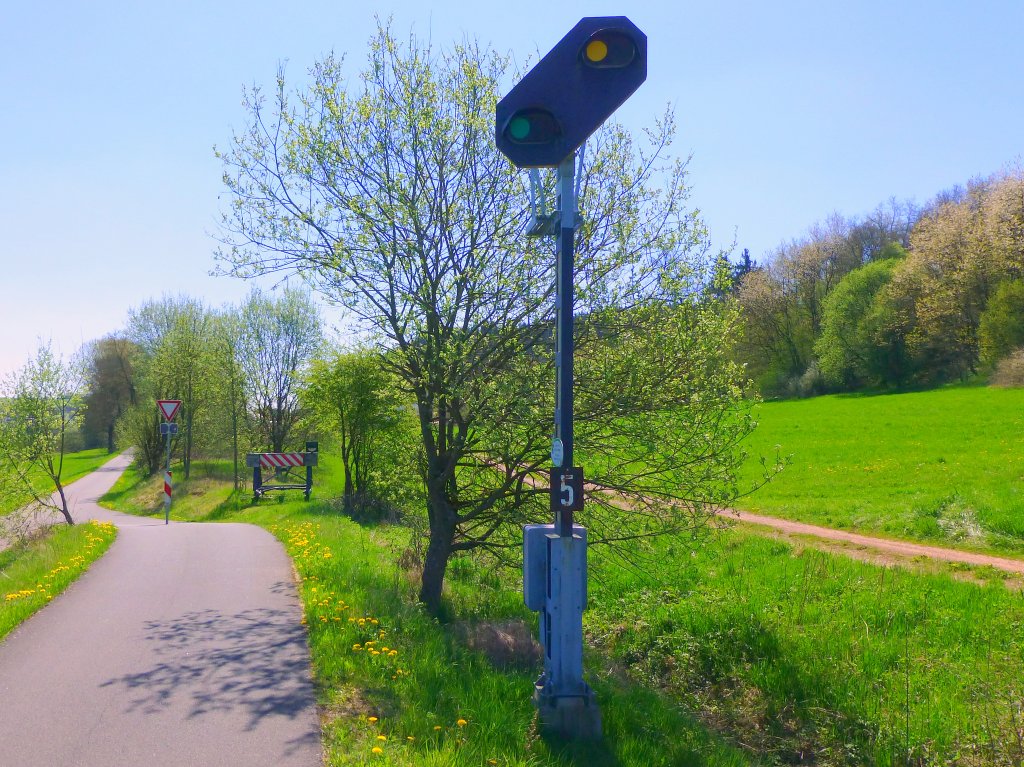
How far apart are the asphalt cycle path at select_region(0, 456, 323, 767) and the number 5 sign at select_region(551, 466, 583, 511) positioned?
2.07 meters

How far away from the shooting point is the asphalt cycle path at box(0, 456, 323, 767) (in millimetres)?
4820

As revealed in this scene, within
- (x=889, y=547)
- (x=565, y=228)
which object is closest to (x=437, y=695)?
(x=565, y=228)

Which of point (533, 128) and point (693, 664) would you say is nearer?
point (533, 128)

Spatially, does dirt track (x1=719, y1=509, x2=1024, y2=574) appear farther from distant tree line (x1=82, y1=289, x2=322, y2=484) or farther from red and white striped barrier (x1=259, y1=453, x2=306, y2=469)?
distant tree line (x1=82, y1=289, x2=322, y2=484)

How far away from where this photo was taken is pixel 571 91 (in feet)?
16.7

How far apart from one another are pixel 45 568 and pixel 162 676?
6.21 m

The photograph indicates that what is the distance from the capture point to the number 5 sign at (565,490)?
519 cm

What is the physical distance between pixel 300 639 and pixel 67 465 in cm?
6609

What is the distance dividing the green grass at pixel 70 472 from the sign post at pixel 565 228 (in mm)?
22132

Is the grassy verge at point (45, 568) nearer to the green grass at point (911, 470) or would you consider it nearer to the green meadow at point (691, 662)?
the green meadow at point (691, 662)

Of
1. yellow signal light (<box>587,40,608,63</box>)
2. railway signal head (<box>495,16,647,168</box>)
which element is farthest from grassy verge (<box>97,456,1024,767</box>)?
yellow signal light (<box>587,40,608,63</box>)

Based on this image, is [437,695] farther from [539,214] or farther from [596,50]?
[596,50]

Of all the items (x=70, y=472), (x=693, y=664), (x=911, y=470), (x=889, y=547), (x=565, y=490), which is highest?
(x=565, y=490)

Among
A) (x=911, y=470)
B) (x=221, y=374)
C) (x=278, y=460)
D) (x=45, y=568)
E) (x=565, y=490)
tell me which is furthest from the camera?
(x=221, y=374)
